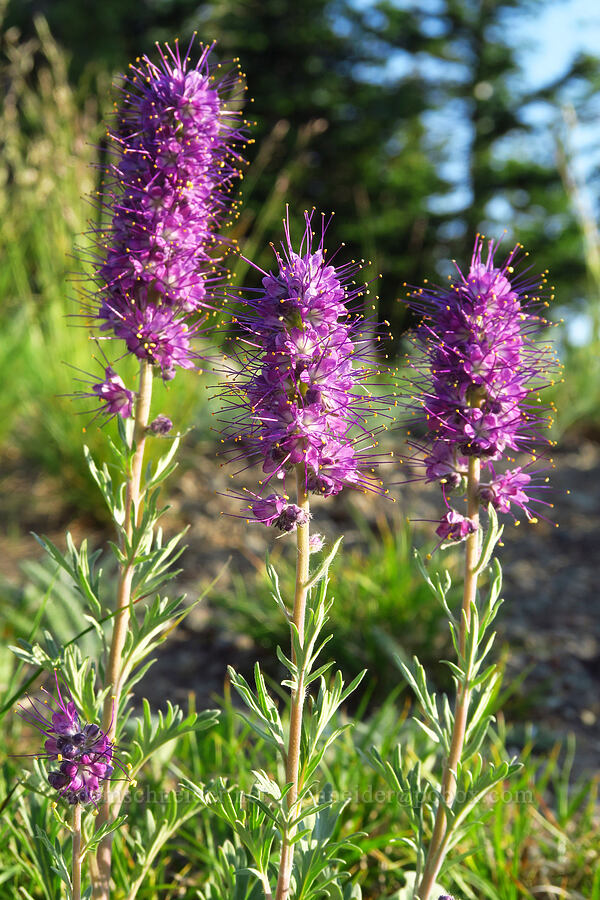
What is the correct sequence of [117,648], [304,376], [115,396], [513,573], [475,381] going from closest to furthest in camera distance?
1. [304,376]
2. [475,381]
3. [117,648]
4. [115,396]
5. [513,573]

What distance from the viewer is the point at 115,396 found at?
7.27ft

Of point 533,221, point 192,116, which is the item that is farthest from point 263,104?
point 192,116

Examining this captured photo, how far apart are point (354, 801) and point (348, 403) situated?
1796 millimetres

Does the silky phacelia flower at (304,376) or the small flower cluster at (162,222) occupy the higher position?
the small flower cluster at (162,222)

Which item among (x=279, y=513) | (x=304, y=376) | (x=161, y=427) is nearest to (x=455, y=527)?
(x=279, y=513)

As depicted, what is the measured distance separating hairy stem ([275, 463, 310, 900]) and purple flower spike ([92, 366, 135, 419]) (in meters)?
0.64

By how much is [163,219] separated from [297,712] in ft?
4.38

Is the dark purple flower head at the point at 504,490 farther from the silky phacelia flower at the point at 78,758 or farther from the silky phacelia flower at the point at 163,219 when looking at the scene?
the silky phacelia flower at the point at 78,758

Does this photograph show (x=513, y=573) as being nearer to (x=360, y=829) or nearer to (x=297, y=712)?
(x=360, y=829)

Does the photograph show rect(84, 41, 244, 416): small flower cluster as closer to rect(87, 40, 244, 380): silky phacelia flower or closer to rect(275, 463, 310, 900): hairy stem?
rect(87, 40, 244, 380): silky phacelia flower

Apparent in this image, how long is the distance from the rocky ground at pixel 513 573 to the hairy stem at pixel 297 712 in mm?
2401

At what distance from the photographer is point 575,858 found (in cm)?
289

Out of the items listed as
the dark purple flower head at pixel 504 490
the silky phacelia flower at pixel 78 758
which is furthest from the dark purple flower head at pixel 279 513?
the silky phacelia flower at pixel 78 758

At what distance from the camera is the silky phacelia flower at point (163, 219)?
213cm
